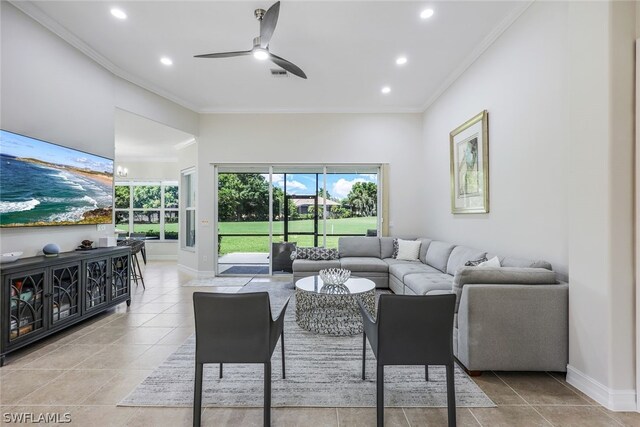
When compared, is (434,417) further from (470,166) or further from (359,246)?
(359,246)

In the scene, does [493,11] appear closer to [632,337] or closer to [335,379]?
[632,337]

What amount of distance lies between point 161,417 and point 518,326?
9.01 ft

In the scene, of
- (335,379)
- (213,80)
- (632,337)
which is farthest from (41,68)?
(632,337)

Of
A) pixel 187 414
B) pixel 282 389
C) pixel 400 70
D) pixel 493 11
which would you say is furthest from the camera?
pixel 400 70

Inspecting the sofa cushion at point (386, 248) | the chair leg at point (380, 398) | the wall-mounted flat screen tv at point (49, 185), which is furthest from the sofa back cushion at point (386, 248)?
the wall-mounted flat screen tv at point (49, 185)

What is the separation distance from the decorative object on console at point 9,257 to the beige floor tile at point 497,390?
4348 millimetres

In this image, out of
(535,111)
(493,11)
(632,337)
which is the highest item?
(493,11)

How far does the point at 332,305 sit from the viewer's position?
11.5 feet

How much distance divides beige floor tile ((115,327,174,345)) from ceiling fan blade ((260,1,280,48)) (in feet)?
11.2

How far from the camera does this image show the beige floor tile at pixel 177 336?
120 inches

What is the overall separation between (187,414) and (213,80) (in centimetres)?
467

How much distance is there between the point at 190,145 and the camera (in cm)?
683

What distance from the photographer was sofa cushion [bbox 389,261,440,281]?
4.21 meters

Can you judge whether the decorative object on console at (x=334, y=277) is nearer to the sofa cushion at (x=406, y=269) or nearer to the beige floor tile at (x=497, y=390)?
the sofa cushion at (x=406, y=269)
